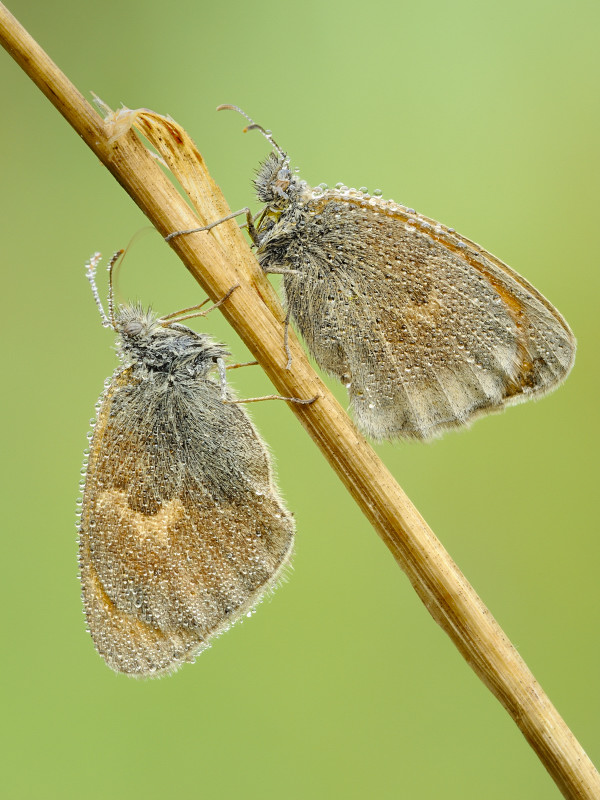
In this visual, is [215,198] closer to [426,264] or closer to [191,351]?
[191,351]

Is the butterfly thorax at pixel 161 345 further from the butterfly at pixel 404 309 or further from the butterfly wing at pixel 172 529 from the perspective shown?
the butterfly at pixel 404 309

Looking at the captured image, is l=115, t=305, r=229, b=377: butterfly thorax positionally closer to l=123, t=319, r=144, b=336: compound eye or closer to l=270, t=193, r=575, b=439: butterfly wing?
l=123, t=319, r=144, b=336: compound eye

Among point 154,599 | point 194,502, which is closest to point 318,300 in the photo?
point 194,502

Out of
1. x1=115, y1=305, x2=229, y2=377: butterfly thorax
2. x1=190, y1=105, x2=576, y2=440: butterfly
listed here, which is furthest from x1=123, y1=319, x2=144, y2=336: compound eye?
x1=190, y1=105, x2=576, y2=440: butterfly

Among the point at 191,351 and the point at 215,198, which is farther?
the point at 191,351

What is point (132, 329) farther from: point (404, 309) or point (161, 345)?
point (404, 309)
